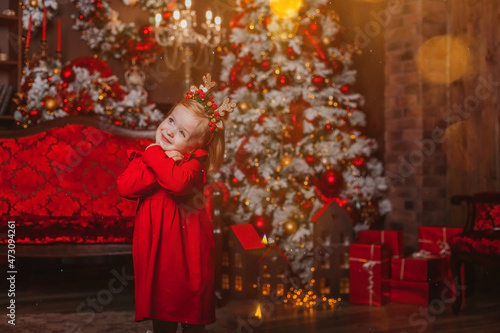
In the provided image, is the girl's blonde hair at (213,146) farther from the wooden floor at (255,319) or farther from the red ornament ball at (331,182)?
the red ornament ball at (331,182)

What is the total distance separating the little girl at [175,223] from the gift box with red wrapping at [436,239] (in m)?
2.51

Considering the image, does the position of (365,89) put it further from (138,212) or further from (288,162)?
(138,212)

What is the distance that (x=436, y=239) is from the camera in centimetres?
380

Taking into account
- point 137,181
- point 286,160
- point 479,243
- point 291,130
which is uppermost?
point 291,130

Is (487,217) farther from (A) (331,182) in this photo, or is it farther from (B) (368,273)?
(A) (331,182)

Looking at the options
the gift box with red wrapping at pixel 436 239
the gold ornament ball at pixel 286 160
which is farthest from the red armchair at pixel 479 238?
the gold ornament ball at pixel 286 160

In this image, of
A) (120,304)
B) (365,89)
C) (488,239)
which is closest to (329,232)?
(488,239)

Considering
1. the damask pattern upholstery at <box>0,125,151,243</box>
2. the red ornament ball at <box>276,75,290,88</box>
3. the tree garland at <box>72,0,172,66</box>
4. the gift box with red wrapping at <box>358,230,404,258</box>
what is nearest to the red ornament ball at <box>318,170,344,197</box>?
the gift box with red wrapping at <box>358,230,404,258</box>

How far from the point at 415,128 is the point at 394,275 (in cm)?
133

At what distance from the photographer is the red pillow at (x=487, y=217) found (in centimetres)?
333

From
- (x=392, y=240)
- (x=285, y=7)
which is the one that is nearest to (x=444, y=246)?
(x=392, y=240)

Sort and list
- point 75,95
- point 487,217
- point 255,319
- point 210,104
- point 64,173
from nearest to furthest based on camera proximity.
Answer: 1. point 210,104
2. point 255,319
3. point 487,217
4. point 64,173
5. point 75,95

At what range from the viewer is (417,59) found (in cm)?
426

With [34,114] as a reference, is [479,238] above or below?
below
